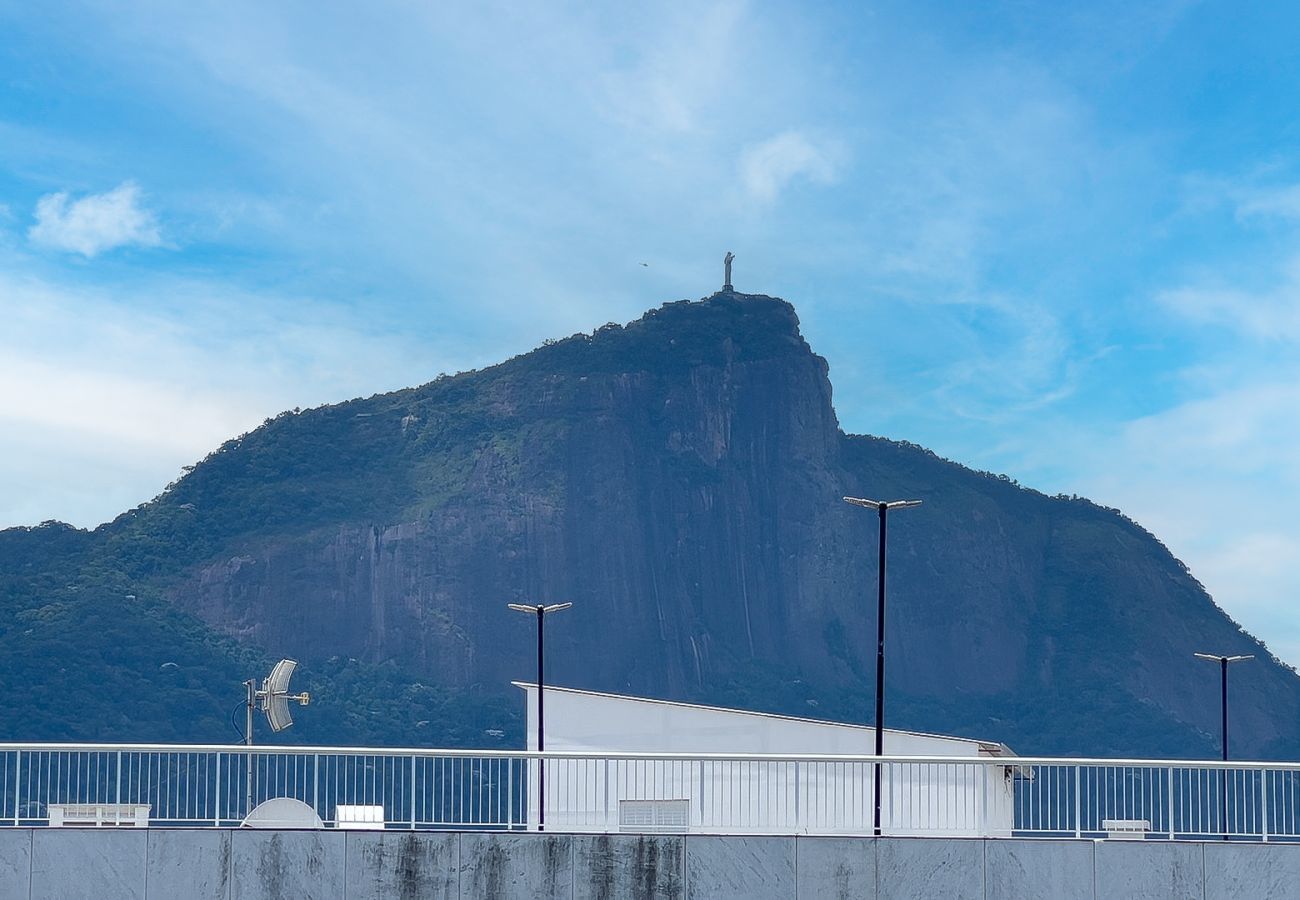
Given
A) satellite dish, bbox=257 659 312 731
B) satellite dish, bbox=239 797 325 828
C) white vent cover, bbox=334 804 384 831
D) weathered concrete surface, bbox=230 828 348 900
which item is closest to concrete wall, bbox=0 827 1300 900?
weathered concrete surface, bbox=230 828 348 900

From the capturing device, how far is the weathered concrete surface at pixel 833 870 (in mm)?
27641

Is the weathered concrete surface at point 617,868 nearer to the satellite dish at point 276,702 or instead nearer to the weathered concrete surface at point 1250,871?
the weathered concrete surface at point 1250,871

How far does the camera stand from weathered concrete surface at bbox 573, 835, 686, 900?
27.3 m

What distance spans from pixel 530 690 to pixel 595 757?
2481 cm

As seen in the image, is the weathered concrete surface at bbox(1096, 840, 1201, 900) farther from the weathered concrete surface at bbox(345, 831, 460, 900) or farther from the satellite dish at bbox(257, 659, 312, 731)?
the satellite dish at bbox(257, 659, 312, 731)

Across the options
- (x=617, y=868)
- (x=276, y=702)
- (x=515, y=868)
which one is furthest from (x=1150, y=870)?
(x=276, y=702)

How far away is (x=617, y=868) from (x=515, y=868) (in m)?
1.57

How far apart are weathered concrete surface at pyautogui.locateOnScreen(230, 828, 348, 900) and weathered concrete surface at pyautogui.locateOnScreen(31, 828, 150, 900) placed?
57.2 inches

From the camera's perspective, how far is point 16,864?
89.0ft

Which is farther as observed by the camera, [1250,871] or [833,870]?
[1250,871]

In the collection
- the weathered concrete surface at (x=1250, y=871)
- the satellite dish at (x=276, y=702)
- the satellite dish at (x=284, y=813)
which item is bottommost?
the weathered concrete surface at (x=1250, y=871)

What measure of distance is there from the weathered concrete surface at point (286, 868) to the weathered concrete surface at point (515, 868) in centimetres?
196

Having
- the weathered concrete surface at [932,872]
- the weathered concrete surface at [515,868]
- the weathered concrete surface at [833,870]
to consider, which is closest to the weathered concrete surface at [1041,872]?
the weathered concrete surface at [932,872]

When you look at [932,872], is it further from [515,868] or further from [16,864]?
[16,864]
